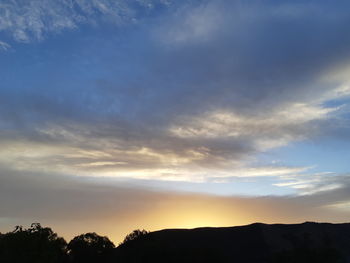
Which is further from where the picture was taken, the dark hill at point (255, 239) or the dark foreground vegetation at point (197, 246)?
the dark hill at point (255, 239)

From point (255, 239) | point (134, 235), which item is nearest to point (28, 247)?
point (134, 235)

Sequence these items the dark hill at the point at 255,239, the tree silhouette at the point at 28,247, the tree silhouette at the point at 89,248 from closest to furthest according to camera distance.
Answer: the tree silhouette at the point at 28,247, the tree silhouette at the point at 89,248, the dark hill at the point at 255,239

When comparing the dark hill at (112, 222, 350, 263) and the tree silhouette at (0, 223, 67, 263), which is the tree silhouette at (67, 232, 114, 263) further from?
the tree silhouette at (0, 223, 67, 263)

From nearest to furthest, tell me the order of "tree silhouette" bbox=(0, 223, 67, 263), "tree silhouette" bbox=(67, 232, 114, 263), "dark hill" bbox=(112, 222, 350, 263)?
"tree silhouette" bbox=(0, 223, 67, 263)
"tree silhouette" bbox=(67, 232, 114, 263)
"dark hill" bbox=(112, 222, 350, 263)

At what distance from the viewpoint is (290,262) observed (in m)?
78.7

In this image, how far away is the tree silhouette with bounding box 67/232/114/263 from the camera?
108m

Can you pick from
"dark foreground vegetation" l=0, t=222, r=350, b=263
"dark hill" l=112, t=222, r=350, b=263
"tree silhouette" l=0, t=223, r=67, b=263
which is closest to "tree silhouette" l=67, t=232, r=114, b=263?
"dark foreground vegetation" l=0, t=222, r=350, b=263

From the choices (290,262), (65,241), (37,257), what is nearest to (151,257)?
(37,257)

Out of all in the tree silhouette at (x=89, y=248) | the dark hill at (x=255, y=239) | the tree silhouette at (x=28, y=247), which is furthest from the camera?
the dark hill at (x=255, y=239)

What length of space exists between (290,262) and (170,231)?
75.5 meters

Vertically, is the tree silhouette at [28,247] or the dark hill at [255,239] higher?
the dark hill at [255,239]

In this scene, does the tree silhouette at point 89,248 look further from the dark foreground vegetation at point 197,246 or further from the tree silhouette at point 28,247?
the tree silhouette at point 28,247

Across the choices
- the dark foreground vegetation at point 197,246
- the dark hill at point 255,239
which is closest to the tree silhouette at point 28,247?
the dark foreground vegetation at point 197,246

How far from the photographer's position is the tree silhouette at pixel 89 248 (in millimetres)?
108500
